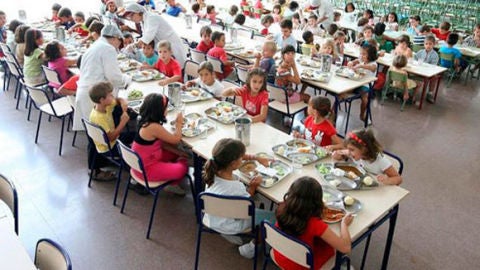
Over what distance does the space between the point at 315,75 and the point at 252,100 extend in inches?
54.7

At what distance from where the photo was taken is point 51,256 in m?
1.95

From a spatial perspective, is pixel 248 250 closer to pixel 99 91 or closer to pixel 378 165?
pixel 378 165

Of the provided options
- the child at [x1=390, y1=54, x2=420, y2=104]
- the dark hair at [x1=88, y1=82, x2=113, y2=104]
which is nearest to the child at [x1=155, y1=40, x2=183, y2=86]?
the dark hair at [x1=88, y1=82, x2=113, y2=104]

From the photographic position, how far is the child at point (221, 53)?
5.57 meters

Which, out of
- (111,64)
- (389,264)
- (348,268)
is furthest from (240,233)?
(111,64)

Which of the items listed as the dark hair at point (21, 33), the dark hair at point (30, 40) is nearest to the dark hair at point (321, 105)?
the dark hair at point (30, 40)

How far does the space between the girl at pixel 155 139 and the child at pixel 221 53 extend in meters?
2.43

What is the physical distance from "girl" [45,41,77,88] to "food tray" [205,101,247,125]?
2394 millimetres

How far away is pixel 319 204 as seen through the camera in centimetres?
223

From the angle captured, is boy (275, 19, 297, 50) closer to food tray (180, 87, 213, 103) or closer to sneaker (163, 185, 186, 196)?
food tray (180, 87, 213, 103)

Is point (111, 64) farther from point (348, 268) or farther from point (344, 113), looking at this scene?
point (344, 113)

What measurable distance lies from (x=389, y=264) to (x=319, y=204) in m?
1.30

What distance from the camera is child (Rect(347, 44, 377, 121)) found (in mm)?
5414

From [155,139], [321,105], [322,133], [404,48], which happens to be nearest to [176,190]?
[155,139]
